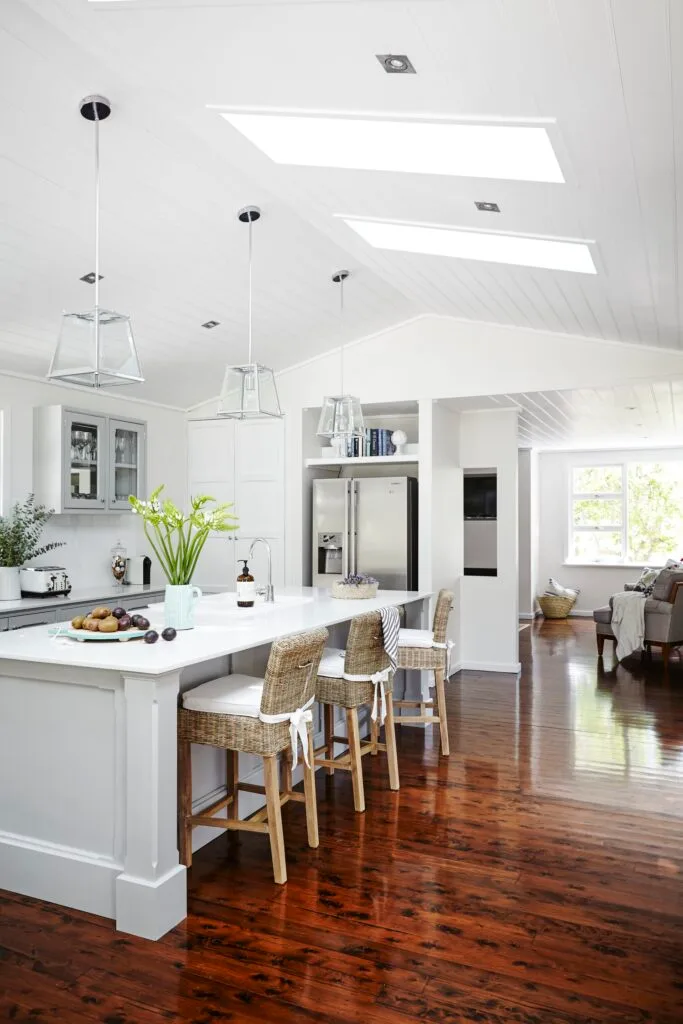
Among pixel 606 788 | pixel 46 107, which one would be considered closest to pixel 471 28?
pixel 46 107

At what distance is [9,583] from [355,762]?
2690 millimetres

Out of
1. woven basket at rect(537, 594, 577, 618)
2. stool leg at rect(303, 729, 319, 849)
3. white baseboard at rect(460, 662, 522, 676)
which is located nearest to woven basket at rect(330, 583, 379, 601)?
stool leg at rect(303, 729, 319, 849)

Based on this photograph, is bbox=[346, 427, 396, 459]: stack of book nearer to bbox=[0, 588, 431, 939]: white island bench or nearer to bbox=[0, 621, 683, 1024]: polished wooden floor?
bbox=[0, 621, 683, 1024]: polished wooden floor

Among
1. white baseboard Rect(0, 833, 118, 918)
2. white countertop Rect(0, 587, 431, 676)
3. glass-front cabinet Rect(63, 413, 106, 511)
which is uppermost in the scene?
glass-front cabinet Rect(63, 413, 106, 511)

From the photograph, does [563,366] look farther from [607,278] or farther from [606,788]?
[606,788]

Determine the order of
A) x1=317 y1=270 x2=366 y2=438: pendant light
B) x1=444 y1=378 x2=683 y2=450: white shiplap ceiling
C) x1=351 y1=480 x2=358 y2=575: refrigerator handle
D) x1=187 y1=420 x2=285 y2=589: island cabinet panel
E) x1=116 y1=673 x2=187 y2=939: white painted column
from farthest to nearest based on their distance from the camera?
x1=187 y1=420 x2=285 y2=589: island cabinet panel → x1=351 y1=480 x2=358 y2=575: refrigerator handle → x1=444 y1=378 x2=683 y2=450: white shiplap ceiling → x1=317 y1=270 x2=366 y2=438: pendant light → x1=116 y1=673 x2=187 y2=939: white painted column

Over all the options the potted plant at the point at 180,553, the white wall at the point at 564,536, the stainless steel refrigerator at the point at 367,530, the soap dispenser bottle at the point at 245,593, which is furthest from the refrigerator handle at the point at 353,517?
the white wall at the point at 564,536

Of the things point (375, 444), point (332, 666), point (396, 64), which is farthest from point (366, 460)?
point (396, 64)

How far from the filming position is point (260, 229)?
4.33m

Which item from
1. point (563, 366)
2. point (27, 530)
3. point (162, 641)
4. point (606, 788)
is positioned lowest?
point (606, 788)

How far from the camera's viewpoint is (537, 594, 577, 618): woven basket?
10953 millimetres

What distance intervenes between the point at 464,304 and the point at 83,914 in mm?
4409

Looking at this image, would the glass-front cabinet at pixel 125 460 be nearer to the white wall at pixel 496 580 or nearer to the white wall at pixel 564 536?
the white wall at pixel 496 580

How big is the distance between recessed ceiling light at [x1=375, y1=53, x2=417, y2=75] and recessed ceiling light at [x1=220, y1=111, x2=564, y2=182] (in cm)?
36
